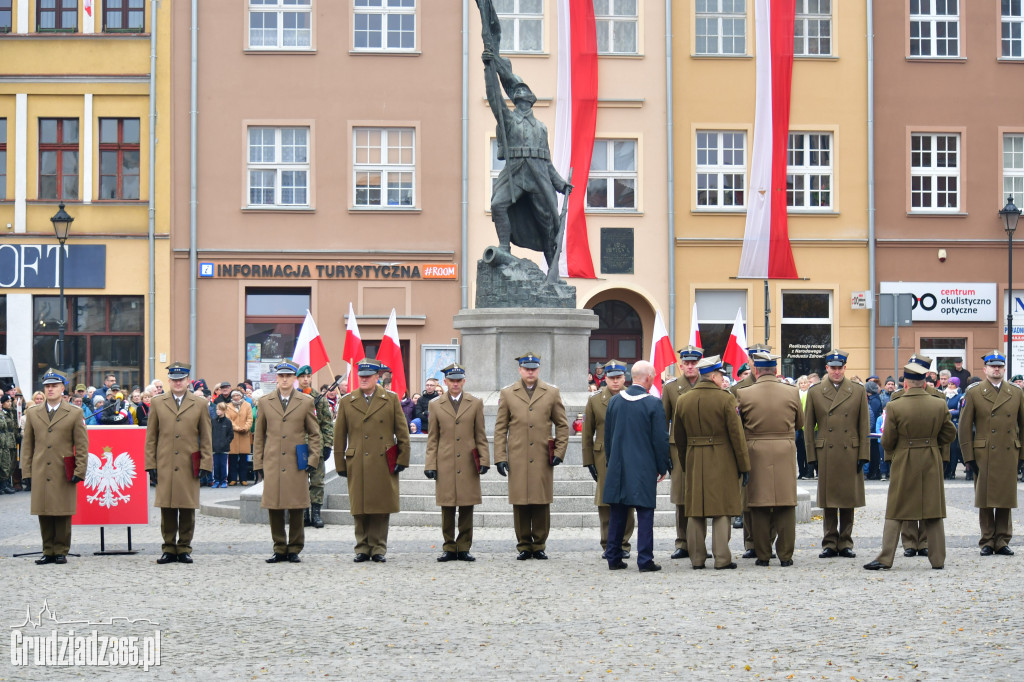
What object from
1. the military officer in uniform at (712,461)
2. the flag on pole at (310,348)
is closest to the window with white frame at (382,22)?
the flag on pole at (310,348)

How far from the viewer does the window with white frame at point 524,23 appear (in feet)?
111

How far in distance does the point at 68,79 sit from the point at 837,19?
17.4m

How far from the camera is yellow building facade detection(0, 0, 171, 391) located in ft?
108

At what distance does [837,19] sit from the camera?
1347 inches

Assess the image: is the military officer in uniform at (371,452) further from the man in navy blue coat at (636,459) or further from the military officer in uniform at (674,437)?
the military officer in uniform at (674,437)

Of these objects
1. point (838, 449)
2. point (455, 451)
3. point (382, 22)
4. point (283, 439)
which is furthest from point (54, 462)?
point (382, 22)

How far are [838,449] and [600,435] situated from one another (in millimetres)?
2246

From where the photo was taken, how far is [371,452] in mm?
13984

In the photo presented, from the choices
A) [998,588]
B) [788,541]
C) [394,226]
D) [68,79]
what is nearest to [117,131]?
[68,79]

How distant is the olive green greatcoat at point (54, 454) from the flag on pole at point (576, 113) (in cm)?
1882

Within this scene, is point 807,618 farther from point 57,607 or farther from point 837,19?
point 837,19

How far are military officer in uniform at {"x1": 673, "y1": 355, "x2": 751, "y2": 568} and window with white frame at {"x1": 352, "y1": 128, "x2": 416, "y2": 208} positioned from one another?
68.5 feet

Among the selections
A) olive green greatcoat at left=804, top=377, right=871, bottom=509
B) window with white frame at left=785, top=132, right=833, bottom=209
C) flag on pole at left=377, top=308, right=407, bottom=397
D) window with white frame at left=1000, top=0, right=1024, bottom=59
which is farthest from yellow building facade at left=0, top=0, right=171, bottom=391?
olive green greatcoat at left=804, top=377, right=871, bottom=509

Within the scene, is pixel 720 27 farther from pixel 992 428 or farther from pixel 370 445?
pixel 370 445
